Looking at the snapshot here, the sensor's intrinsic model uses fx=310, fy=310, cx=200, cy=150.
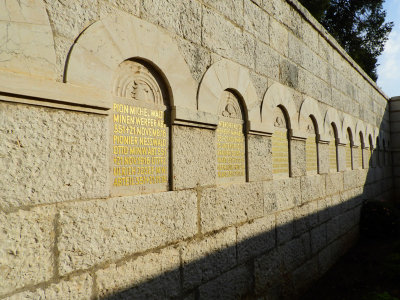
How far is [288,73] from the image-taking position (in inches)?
166

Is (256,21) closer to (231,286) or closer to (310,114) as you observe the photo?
(310,114)

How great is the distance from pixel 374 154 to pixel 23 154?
10.2 meters

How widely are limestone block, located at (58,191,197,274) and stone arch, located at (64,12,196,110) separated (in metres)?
0.73

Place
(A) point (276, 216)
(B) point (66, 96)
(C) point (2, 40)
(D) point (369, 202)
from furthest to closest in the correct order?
(D) point (369, 202), (A) point (276, 216), (B) point (66, 96), (C) point (2, 40)

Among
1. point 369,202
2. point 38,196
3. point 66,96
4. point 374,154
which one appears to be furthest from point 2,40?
point 374,154

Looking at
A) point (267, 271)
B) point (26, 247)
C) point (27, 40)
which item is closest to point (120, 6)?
point (27, 40)

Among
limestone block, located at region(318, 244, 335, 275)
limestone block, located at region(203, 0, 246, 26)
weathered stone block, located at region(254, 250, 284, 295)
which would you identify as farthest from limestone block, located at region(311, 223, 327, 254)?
limestone block, located at region(203, 0, 246, 26)

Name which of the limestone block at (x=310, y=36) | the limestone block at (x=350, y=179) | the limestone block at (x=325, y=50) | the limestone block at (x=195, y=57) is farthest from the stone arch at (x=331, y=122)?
the limestone block at (x=195, y=57)

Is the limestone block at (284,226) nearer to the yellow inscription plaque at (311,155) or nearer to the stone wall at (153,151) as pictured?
the stone wall at (153,151)

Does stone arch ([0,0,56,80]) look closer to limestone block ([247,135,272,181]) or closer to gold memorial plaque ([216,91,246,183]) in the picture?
gold memorial plaque ([216,91,246,183])

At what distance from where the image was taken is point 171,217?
237 cm

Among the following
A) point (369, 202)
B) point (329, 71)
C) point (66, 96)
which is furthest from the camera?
point (369, 202)

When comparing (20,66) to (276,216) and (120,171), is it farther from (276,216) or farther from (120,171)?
(276,216)

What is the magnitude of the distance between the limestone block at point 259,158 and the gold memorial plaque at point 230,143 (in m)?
0.10
